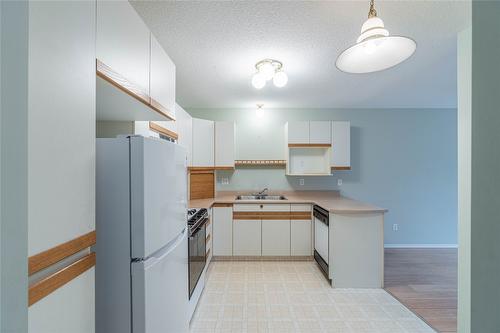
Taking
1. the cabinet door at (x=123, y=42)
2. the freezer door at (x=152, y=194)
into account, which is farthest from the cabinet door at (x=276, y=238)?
the cabinet door at (x=123, y=42)

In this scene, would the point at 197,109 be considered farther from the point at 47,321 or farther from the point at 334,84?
the point at 47,321

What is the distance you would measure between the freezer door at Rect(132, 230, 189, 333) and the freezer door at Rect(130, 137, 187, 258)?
69 millimetres

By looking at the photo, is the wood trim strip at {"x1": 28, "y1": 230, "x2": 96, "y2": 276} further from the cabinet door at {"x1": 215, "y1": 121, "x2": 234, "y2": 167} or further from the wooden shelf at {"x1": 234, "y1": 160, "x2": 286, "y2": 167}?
the wooden shelf at {"x1": 234, "y1": 160, "x2": 286, "y2": 167}

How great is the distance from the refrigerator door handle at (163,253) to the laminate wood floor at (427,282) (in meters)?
2.26

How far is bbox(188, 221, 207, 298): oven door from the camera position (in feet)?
6.13

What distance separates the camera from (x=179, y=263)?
4.55ft

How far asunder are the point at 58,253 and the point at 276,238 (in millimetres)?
2900

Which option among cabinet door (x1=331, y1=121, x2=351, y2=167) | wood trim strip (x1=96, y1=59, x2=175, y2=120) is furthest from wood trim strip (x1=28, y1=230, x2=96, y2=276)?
cabinet door (x1=331, y1=121, x2=351, y2=167)

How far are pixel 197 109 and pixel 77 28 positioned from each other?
3259 mm

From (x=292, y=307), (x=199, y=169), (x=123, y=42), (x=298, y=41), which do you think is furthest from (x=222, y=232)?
(x=123, y=42)

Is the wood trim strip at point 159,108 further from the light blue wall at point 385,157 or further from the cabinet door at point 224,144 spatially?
the light blue wall at point 385,157

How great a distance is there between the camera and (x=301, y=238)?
3.22 meters

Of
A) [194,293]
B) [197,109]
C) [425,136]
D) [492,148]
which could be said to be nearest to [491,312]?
[492,148]

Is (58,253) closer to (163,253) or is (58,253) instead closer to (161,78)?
(163,253)
